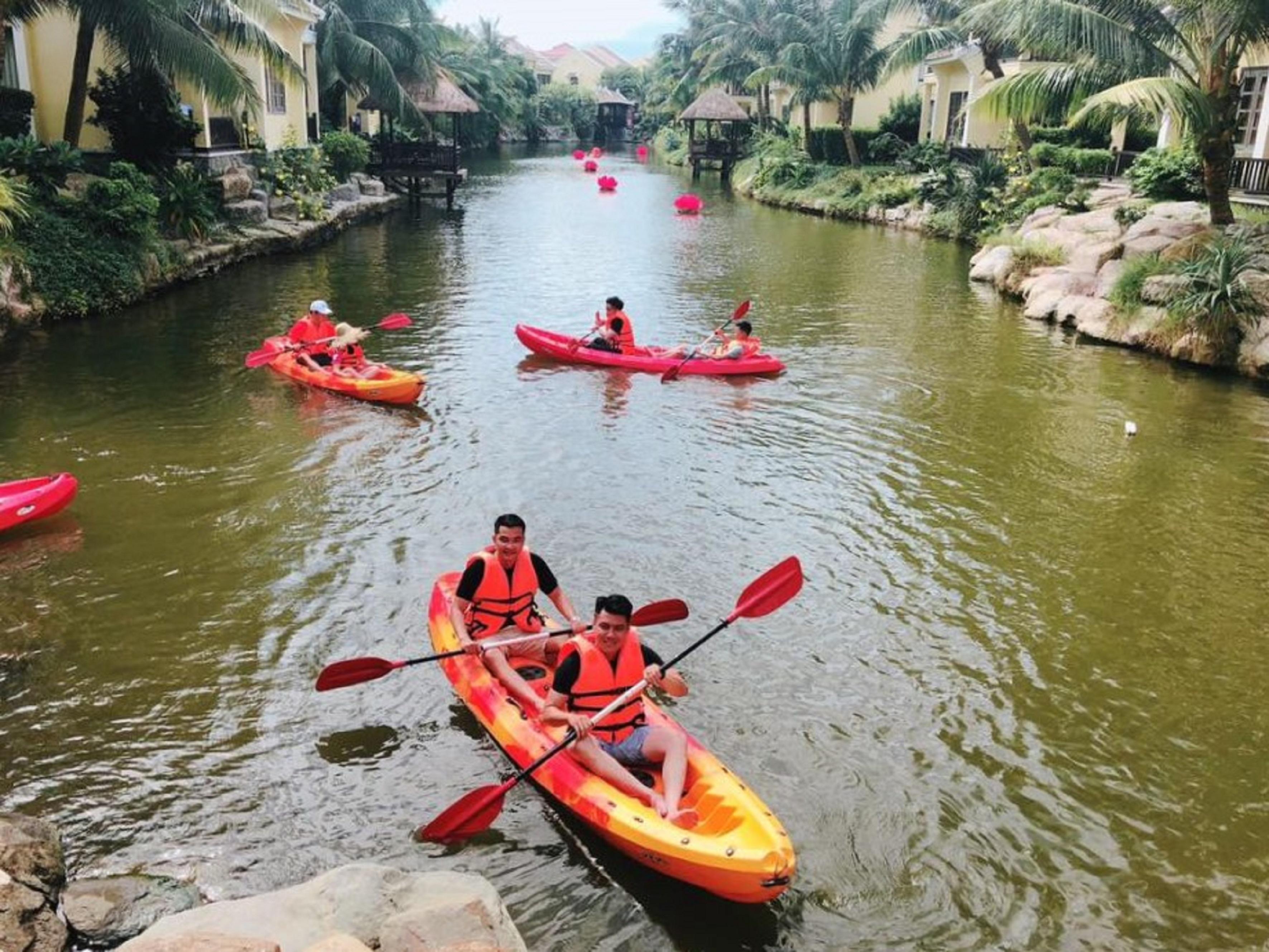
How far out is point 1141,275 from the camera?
15.9 m

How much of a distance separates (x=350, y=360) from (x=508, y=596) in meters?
6.99

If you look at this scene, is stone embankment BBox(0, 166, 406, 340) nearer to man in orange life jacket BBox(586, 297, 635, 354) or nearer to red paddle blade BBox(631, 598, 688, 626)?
man in orange life jacket BBox(586, 297, 635, 354)

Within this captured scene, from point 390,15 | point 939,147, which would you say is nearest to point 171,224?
point 390,15

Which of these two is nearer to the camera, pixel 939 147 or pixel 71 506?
pixel 71 506

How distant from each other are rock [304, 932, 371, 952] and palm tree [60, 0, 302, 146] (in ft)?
53.5

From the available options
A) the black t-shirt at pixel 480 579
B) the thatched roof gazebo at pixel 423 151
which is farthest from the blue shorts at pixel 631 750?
the thatched roof gazebo at pixel 423 151

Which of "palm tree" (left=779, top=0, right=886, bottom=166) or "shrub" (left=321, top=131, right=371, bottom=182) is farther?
"palm tree" (left=779, top=0, right=886, bottom=166)

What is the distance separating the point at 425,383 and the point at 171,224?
8.59m

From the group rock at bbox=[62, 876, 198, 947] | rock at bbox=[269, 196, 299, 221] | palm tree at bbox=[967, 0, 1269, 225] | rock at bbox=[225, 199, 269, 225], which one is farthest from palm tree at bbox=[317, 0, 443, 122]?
rock at bbox=[62, 876, 198, 947]

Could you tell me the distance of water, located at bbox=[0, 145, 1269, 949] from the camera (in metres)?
5.26

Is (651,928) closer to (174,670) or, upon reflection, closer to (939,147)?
(174,670)

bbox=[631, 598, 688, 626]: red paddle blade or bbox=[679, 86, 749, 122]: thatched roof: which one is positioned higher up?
bbox=[679, 86, 749, 122]: thatched roof

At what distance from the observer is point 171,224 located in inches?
725

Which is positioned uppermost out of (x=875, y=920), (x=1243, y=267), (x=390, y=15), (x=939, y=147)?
(x=390, y=15)
